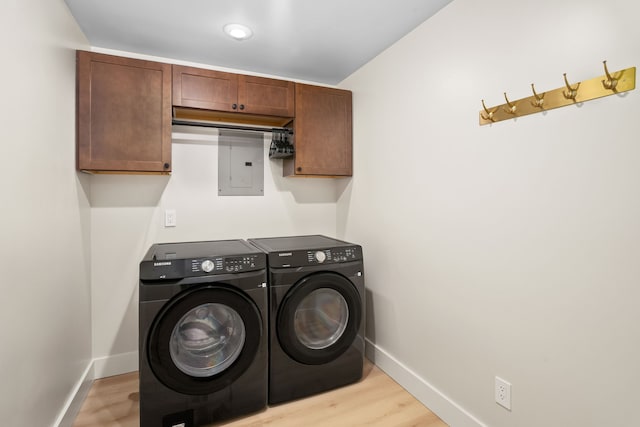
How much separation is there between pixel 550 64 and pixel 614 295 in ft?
3.08

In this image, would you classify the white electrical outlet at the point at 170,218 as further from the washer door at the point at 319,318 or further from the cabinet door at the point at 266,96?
the washer door at the point at 319,318

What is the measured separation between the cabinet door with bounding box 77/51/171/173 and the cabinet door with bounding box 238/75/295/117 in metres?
0.51

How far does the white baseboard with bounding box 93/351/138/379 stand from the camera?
2436 mm

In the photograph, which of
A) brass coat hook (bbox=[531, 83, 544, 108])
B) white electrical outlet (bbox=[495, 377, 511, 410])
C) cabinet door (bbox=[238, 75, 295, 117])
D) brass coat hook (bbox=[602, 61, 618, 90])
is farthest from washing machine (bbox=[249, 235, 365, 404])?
brass coat hook (bbox=[602, 61, 618, 90])

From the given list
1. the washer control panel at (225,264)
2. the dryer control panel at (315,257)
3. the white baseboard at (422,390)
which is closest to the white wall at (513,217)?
the white baseboard at (422,390)

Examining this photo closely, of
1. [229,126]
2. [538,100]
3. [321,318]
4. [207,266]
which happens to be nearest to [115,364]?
[207,266]

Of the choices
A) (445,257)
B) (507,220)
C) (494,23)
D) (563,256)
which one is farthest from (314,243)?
(494,23)

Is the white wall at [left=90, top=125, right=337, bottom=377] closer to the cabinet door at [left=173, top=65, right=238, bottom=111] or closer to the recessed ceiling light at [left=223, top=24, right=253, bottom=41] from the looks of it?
the cabinet door at [left=173, top=65, right=238, bottom=111]

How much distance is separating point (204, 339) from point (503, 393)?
63.1 inches

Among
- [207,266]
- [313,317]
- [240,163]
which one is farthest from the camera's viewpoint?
[240,163]

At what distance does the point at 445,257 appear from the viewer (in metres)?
1.96

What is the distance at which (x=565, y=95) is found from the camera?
4.36 ft

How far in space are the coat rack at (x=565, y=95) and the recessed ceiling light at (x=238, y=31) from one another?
149 cm

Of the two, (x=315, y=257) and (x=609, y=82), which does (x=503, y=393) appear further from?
(x=609, y=82)
